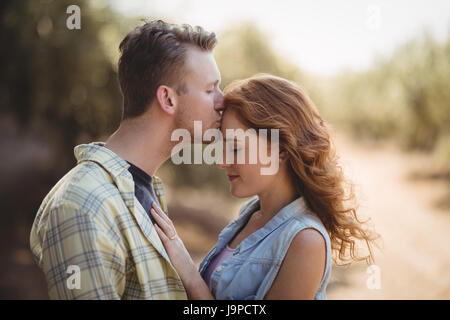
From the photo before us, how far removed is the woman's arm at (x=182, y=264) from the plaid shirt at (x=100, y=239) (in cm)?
5

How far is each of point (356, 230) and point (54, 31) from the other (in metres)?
6.05

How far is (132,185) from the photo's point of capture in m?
1.95

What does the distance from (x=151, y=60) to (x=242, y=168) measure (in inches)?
28.9

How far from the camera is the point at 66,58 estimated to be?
6.66 metres

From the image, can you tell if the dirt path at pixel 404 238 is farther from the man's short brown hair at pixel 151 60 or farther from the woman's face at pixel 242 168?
the man's short brown hair at pixel 151 60

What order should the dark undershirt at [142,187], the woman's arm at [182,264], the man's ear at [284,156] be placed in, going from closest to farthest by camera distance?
the woman's arm at [182,264], the dark undershirt at [142,187], the man's ear at [284,156]

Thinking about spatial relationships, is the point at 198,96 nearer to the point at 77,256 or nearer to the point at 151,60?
the point at 151,60

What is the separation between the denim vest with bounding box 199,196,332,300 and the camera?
1.91m

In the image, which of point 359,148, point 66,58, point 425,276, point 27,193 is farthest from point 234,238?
point 359,148

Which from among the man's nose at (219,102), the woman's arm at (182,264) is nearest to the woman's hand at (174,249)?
the woman's arm at (182,264)

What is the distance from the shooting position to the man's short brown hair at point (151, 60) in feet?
6.88

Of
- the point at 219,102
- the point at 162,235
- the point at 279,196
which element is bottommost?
the point at 162,235

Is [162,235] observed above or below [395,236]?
above

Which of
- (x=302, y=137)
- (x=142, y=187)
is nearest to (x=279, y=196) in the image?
(x=302, y=137)
